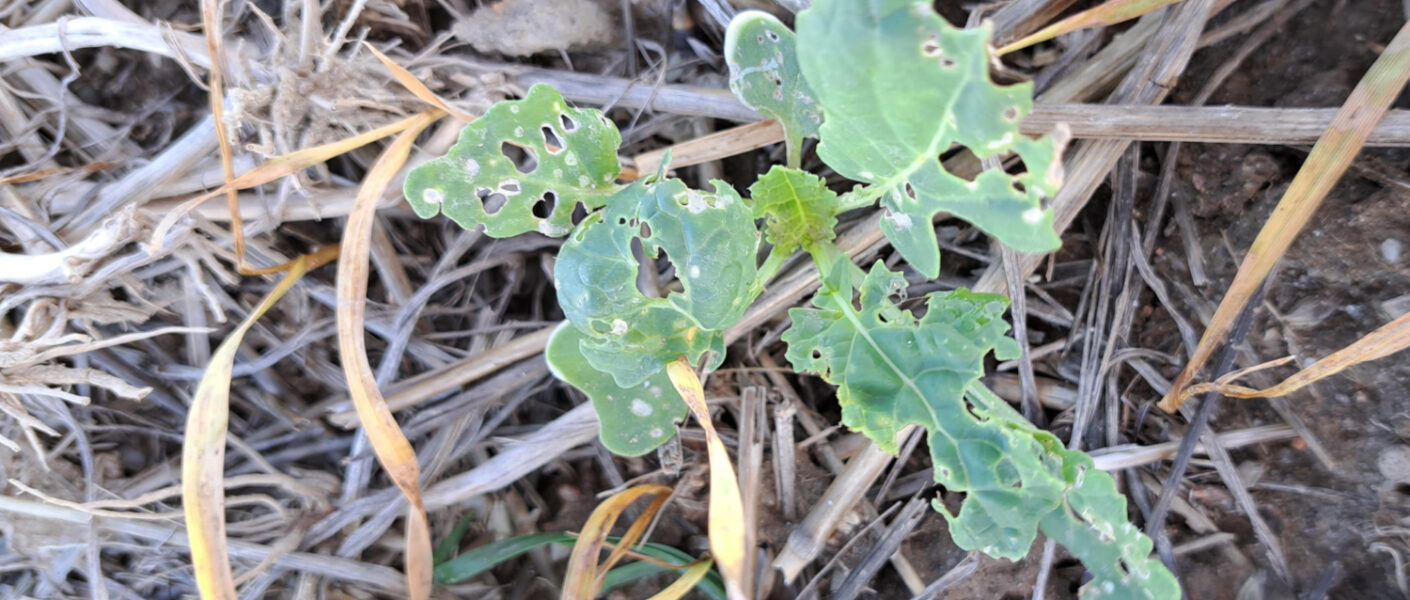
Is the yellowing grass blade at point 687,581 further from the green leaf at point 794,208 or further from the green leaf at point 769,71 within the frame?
the green leaf at point 769,71

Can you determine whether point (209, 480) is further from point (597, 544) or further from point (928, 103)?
point (928, 103)

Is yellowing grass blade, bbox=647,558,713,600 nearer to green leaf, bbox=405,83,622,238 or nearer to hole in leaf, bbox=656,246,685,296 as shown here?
hole in leaf, bbox=656,246,685,296

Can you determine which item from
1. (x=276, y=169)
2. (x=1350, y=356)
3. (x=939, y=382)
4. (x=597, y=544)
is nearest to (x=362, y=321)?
(x=276, y=169)

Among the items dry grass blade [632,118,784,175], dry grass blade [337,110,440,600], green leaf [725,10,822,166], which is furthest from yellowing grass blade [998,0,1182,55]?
dry grass blade [337,110,440,600]

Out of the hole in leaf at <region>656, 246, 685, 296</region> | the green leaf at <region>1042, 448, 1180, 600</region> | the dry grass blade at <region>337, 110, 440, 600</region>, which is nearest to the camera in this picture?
the green leaf at <region>1042, 448, 1180, 600</region>

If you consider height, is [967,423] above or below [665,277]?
above

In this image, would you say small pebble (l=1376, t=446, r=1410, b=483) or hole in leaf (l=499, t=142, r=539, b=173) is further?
hole in leaf (l=499, t=142, r=539, b=173)
